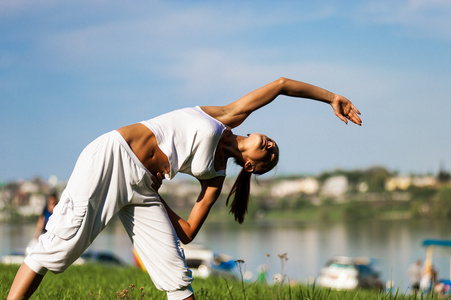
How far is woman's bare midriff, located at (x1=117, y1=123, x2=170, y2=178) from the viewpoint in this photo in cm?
321

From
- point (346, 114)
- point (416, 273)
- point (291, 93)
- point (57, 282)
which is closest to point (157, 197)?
point (291, 93)

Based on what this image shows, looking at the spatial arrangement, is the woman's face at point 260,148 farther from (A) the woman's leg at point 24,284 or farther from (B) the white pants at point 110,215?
(A) the woman's leg at point 24,284

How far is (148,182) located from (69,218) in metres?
0.46

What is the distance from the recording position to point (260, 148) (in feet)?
11.5

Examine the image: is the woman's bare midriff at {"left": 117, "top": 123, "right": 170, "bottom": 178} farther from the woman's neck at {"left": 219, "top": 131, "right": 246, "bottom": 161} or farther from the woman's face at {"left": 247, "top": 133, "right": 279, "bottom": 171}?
the woman's face at {"left": 247, "top": 133, "right": 279, "bottom": 171}

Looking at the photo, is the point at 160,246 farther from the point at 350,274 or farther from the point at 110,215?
the point at 350,274

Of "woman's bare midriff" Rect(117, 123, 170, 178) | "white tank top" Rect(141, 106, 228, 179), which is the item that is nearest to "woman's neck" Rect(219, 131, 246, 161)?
"white tank top" Rect(141, 106, 228, 179)

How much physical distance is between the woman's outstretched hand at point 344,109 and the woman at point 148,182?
17.6 inches

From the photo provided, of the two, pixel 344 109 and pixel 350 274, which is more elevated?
pixel 344 109

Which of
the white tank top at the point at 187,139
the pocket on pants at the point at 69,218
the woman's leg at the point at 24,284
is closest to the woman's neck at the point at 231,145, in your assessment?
the white tank top at the point at 187,139

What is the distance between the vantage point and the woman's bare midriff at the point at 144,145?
3.21 metres

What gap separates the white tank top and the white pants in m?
0.17

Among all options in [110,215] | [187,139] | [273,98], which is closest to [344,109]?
[273,98]

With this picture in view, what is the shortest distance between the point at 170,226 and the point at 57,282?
3.04 metres
